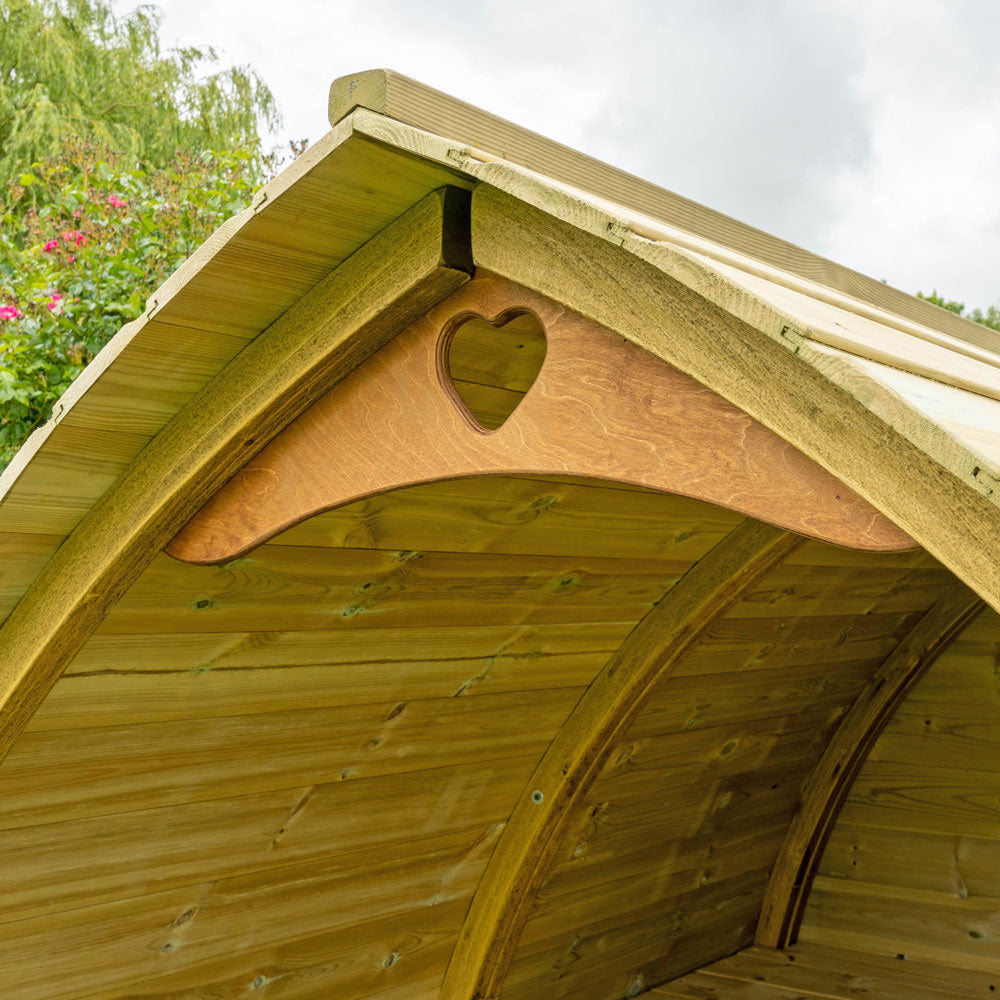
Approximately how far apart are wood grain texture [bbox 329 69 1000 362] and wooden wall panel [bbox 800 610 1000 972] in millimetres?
1718

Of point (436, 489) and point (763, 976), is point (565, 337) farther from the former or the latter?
point (763, 976)

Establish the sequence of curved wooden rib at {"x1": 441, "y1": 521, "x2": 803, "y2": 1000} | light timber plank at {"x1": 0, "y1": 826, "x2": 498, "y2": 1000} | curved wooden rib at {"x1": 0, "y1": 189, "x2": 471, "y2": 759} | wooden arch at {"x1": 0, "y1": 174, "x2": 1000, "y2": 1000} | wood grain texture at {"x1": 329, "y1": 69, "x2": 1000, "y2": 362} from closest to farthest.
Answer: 1. wooden arch at {"x1": 0, "y1": 174, "x2": 1000, "y2": 1000}
2. wood grain texture at {"x1": 329, "y1": 69, "x2": 1000, "y2": 362}
3. curved wooden rib at {"x1": 0, "y1": 189, "x2": 471, "y2": 759}
4. light timber plank at {"x1": 0, "y1": 826, "x2": 498, "y2": 1000}
5. curved wooden rib at {"x1": 441, "y1": 521, "x2": 803, "y2": 1000}

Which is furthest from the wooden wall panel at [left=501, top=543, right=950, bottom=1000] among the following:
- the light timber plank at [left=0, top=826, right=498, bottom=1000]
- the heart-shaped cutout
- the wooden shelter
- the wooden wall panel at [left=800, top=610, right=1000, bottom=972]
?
the heart-shaped cutout

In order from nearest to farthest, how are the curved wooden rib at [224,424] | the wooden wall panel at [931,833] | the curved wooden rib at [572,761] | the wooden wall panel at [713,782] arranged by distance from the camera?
the curved wooden rib at [224,424] → the curved wooden rib at [572,761] → the wooden wall panel at [713,782] → the wooden wall panel at [931,833]

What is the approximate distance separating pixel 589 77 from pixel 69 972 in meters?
81.7

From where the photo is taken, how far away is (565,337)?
1.63 meters

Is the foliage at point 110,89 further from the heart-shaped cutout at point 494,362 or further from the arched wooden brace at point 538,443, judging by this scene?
the arched wooden brace at point 538,443

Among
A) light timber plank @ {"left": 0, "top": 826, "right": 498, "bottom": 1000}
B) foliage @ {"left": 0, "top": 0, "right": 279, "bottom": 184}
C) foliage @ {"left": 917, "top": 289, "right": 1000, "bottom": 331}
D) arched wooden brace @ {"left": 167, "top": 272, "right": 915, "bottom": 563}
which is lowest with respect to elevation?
light timber plank @ {"left": 0, "top": 826, "right": 498, "bottom": 1000}

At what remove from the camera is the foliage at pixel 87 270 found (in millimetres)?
4806

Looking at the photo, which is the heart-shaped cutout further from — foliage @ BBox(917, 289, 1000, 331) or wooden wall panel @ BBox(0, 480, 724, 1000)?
foliage @ BBox(917, 289, 1000, 331)

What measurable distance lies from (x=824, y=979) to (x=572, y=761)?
1.68m

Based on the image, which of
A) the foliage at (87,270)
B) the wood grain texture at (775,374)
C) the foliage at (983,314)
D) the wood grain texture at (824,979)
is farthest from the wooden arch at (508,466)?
the foliage at (983,314)

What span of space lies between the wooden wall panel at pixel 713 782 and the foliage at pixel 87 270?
285 cm

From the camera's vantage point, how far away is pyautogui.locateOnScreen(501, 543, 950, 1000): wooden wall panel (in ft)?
11.4
